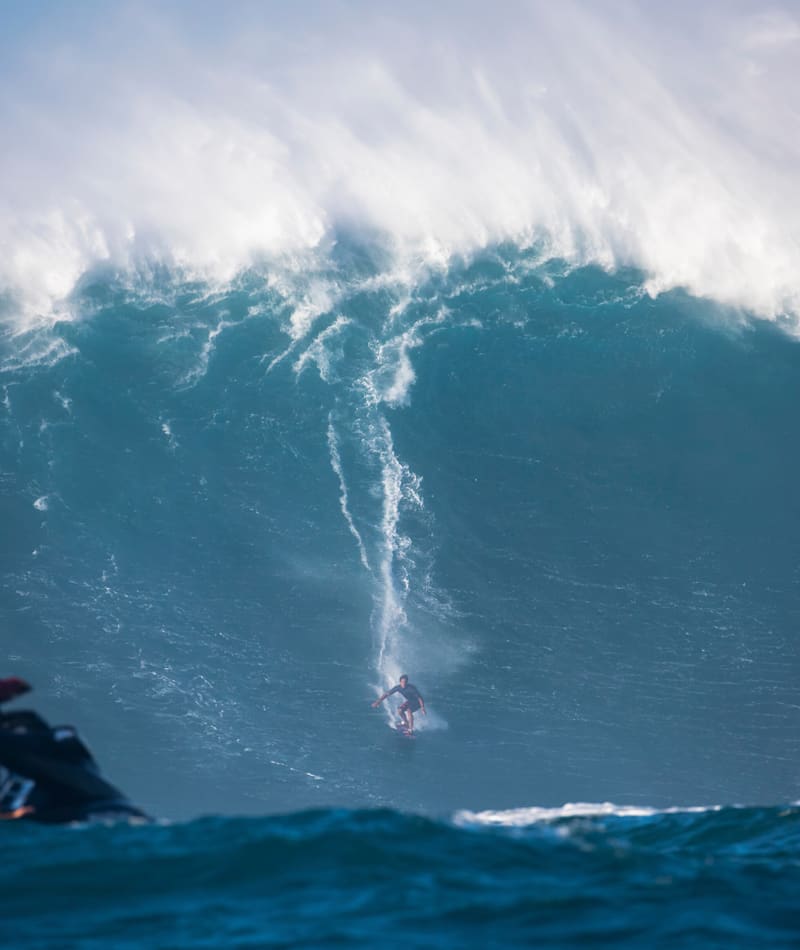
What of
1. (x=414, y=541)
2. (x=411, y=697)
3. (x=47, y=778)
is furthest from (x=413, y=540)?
→ (x=47, y=778)

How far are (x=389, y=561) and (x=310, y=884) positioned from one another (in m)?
13.8

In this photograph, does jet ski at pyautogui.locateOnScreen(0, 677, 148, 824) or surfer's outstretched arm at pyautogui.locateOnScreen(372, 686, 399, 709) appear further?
surfer's outstretched arm at pyautogui.locateOnScreen(372, 686, 399, 709)

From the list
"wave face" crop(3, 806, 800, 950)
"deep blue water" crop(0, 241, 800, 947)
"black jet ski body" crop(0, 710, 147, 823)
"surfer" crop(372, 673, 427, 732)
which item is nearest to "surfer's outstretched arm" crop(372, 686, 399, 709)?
"surfer" crop(372, 673, 427, 732)

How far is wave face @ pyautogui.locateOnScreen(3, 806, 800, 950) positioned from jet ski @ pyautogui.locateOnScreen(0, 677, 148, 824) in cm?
34

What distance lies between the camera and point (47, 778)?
8188mm

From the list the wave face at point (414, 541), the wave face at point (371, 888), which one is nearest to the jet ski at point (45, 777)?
the wave face at point (371, 888)

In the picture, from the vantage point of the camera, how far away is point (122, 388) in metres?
24.0

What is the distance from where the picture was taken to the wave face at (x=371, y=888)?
620 centimetres

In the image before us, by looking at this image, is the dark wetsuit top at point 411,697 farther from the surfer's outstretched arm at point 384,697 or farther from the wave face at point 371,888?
the wave face at point 371,888

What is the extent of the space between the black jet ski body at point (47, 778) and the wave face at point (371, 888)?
0.34 metres

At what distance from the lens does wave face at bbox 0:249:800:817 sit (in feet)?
61.0

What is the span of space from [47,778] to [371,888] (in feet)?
9.82

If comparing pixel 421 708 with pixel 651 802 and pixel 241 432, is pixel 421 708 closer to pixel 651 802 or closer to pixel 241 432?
pixel 651 802

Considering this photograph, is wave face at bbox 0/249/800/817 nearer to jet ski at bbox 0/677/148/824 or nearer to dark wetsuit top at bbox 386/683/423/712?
dark wetsuit top at bbox 386/683/423/712
